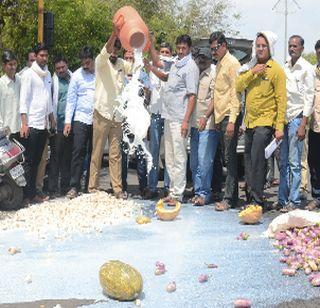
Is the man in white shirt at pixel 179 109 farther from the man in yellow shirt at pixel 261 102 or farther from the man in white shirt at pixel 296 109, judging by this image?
the man in white shirt at pixel 296 109

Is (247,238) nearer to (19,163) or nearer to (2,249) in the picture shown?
(2,249)

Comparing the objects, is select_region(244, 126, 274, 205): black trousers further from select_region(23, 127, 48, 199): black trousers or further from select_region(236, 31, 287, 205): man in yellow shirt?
select_region(23, 127, 48, 199): black trousers

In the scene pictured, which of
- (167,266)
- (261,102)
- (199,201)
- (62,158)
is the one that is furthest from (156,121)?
(167,266)

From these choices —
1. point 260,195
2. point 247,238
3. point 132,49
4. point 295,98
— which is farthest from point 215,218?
point 132,49

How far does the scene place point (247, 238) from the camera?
605 cm

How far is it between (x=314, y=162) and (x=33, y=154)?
3.76 metres

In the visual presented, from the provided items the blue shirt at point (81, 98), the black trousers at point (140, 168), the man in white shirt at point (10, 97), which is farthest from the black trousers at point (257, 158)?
the man in white shirt at point (10, 97)

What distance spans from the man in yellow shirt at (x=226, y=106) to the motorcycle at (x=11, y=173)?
2520 mm

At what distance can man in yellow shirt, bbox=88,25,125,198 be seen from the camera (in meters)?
8.17

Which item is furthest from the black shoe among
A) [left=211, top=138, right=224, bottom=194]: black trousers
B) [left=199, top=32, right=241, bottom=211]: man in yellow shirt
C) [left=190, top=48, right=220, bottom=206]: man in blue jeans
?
[left=199, top=32, right=241, bottom=211]: man in yellow shirt

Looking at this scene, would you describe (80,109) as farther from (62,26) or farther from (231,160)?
(62,26)

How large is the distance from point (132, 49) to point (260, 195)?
237 cm

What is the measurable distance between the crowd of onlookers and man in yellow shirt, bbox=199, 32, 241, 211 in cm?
1

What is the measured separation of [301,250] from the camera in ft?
17.2
